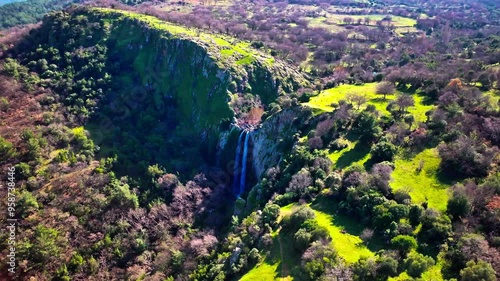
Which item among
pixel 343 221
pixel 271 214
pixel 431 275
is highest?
pixel 431 275

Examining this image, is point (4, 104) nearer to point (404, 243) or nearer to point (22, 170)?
point (22, 170)

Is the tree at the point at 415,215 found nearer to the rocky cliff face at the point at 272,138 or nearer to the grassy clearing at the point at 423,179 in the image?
the grassy clearing at the point at 423,179

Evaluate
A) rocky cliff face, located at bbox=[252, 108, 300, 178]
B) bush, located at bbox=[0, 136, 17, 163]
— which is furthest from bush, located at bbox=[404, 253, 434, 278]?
bush, located at bbox=[0, 136, 17, 163]

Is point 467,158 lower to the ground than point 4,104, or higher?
higher

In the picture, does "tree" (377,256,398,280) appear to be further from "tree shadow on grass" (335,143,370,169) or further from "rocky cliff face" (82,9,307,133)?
"rocky cliff face" (82,9,307,133)

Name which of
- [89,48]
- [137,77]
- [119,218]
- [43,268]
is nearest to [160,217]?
[119,218]

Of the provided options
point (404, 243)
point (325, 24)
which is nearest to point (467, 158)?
point (404, 243)

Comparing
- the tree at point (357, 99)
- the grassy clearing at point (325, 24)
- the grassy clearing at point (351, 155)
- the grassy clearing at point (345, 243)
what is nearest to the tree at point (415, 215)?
the grassy clearing at point (345, 243)
